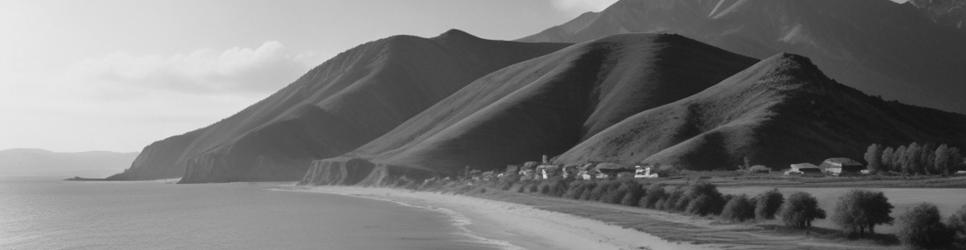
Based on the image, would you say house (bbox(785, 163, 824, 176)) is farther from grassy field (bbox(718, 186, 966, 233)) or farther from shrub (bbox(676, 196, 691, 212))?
shrub (bbox(676, 196, 691, 212))

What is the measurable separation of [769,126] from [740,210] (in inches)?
3377

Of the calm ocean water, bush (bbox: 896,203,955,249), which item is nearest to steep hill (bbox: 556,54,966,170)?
the calm ocean water

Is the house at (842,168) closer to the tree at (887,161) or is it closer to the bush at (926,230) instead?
the tree at (887,161)

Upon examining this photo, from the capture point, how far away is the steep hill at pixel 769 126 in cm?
12862

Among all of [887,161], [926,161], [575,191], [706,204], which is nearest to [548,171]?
[575,191]

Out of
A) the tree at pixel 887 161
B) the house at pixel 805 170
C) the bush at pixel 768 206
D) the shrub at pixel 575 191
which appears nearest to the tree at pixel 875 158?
the tree at pixel 887 161

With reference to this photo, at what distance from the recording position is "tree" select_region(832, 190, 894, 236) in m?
44.3

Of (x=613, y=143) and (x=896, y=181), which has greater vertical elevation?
(x=613, y=143)

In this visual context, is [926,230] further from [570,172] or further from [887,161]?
[570,172]

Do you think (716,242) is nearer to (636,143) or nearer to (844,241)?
(844,241)

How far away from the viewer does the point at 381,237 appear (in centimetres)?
6178

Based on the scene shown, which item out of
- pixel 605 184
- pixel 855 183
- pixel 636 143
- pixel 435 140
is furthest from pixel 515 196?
pixel 435 140

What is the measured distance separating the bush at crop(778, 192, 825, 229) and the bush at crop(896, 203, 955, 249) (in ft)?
29.2

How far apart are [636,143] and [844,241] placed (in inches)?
4256
